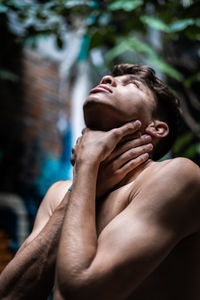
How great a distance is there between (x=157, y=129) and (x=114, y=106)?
29 cm

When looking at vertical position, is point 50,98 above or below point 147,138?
below

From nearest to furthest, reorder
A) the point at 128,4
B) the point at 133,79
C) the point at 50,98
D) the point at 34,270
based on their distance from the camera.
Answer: the point at 34,270
the point at 133,79
the point at 128,4
the point at 50,98

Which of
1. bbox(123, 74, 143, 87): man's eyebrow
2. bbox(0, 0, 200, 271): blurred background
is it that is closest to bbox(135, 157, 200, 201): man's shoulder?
bbox(123, 74, 143, 87): man's eyebrow

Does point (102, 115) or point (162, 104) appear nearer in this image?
point (102, 115)

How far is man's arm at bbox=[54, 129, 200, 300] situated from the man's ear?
37cm

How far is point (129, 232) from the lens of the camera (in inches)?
42.0

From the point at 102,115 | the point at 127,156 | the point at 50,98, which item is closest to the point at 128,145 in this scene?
the point at 127,156

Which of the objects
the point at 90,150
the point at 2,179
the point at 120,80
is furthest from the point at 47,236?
the point at 2,179

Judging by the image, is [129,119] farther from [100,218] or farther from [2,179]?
[2,179]

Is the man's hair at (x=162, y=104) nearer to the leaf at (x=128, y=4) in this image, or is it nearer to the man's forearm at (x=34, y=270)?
the man's forearm at (x=34, y=270)

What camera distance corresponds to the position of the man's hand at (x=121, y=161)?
141 centimetres

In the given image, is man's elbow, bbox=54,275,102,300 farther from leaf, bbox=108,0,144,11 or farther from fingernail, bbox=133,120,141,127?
leaf, bbox=108,0,144,11

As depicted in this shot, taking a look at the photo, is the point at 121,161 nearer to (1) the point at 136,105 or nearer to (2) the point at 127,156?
(2) the point at 127,156

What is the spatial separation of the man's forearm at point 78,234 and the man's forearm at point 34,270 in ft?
0.74
